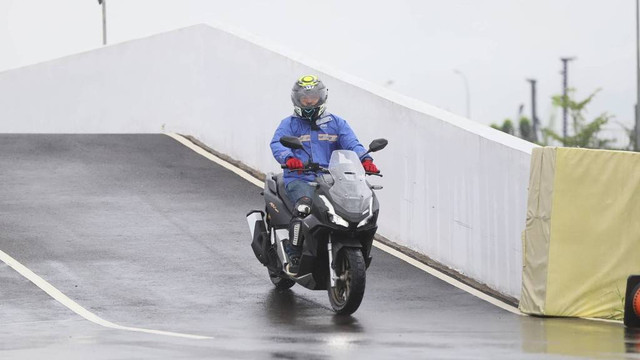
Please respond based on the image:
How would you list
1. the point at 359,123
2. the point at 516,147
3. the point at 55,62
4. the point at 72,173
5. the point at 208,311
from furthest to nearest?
the point at 55,62
the point at 72,173
the point at 359,123
the point at 516,147
the point at 208,311

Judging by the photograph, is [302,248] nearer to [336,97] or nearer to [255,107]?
[336,97]

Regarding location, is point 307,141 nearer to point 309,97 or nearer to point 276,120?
point 309,97

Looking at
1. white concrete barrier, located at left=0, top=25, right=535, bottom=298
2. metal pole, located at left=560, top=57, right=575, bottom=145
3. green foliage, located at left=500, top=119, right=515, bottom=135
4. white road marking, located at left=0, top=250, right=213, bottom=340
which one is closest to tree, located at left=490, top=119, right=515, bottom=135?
green foliage, located at left=500, top=119, right=515, bottom=135

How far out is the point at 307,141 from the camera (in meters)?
13.0

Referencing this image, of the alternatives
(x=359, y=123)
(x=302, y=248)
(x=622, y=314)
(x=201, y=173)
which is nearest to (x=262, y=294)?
(x=302, y=248)

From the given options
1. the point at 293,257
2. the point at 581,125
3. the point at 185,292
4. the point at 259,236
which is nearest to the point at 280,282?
the point at 259,236

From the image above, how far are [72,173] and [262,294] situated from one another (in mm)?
7059

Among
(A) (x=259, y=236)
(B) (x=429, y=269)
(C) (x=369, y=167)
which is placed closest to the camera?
(C) (x=369, y=167)

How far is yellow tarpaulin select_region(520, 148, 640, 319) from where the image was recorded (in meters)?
13.0

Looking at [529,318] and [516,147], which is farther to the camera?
[516,147]

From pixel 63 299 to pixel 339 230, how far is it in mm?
2392

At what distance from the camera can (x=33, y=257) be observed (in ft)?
47.3

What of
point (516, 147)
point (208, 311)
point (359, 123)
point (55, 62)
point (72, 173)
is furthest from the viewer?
point (55, 62)

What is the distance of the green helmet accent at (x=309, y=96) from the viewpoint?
509 inches
